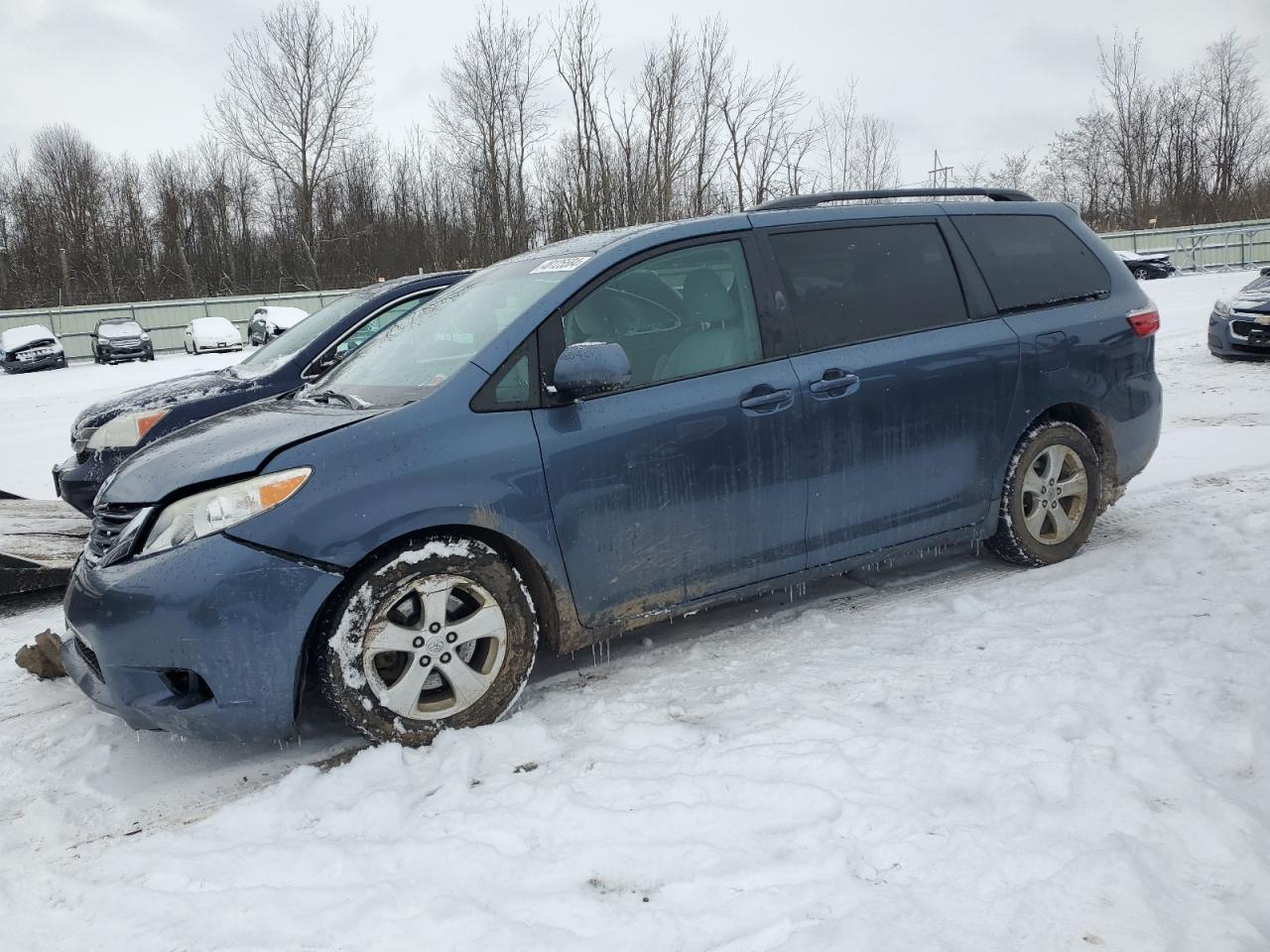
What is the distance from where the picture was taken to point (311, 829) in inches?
110

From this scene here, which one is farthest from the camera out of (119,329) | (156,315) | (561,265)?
(156,315)

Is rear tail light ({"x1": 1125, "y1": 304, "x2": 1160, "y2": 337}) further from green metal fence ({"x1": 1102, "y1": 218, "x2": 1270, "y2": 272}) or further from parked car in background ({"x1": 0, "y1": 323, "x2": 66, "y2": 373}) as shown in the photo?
green metal fence ({"x1": 1102, "y1": 218, "x2": 1270, "y2": 272})

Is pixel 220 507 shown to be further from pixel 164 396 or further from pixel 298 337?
pixel 298 337

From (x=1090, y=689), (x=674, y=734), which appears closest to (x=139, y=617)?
(x=674, y=734)

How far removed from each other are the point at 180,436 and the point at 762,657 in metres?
2.43

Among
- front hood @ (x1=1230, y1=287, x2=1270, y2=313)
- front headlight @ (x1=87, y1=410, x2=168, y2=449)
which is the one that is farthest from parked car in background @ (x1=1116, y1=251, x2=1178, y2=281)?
front headlight @ (x1=87, y1=410, x2=168, y2=449)

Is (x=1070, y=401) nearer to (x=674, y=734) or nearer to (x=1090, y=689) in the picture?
(x=1090, y=689)

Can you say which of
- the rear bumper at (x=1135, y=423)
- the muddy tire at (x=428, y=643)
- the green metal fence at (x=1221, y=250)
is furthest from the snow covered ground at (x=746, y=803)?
the green metal fence at (x=1221, y=250)

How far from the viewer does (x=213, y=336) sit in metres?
28.4

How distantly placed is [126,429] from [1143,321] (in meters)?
5.64

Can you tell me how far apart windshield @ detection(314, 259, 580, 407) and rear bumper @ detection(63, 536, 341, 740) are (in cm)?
81

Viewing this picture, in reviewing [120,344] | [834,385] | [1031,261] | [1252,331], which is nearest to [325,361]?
[834,385]

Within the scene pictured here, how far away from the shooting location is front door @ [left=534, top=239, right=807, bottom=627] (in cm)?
349

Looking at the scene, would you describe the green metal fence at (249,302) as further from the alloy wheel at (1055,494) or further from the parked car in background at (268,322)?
the alloy wheel at (1055,494)
